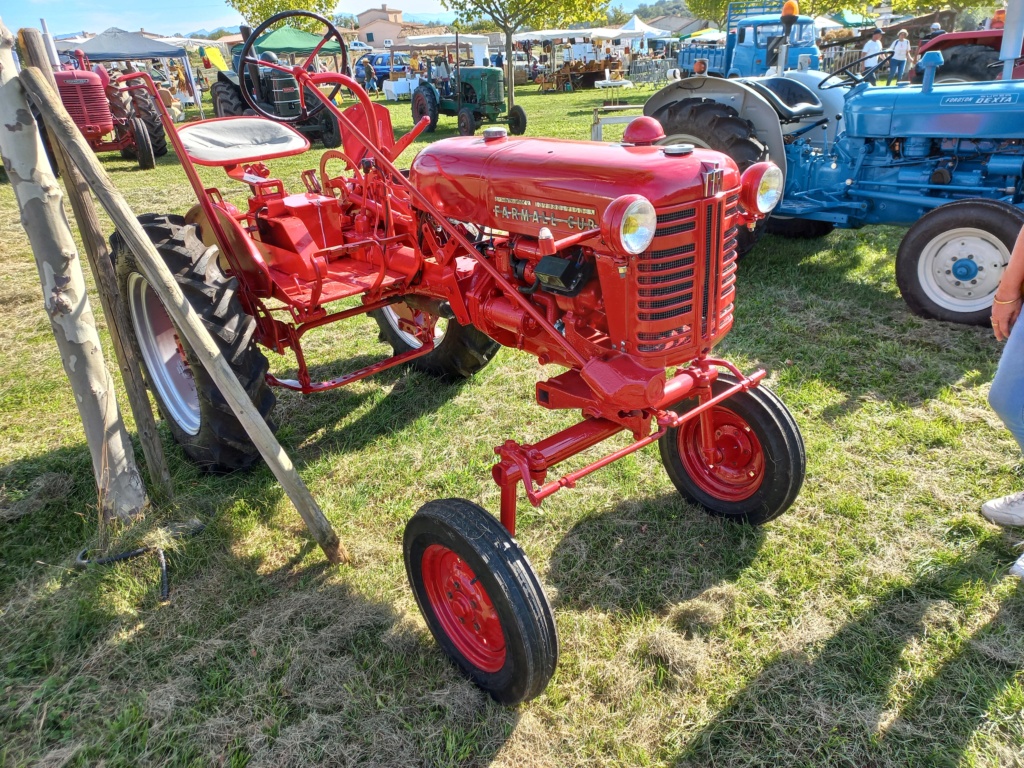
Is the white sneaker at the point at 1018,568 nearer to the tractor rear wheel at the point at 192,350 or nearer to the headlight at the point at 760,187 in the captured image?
the headlight at the point at 760,187

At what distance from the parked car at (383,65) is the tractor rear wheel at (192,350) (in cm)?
2501

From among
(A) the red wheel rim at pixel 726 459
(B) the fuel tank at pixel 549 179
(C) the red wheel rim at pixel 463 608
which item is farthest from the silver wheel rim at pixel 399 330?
(C) the red wheel rim at pixel 463 608

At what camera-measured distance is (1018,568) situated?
247 cm

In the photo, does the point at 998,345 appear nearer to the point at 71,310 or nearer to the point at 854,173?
the point at 854,173

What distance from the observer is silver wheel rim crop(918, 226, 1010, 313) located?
4238mm

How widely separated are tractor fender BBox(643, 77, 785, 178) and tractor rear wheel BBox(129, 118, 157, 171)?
9459 millimetres

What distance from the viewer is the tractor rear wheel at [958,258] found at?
415 centimetres

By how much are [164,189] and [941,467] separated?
10.3m

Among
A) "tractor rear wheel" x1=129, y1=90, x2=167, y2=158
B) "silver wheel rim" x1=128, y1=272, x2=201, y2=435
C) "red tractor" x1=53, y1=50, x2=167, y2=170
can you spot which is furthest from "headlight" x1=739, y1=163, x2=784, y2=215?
"tractor rear wheel" x1=129, y1=90, x2=167, y2=158

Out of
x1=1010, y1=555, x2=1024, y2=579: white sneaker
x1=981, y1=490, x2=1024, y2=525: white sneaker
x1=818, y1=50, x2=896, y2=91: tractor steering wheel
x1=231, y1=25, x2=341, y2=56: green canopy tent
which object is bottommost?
x1=1010, y1=555, x2=1024, y2=579: white sneaker

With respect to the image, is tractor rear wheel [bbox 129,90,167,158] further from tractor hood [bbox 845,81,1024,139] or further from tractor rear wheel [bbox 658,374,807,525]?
tractor rear wheel [bbox 658,374,807,525]

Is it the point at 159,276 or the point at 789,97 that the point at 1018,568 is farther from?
the point at 789,97

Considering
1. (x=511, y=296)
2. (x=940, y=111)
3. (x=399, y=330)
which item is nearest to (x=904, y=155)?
(x=940, y=111)

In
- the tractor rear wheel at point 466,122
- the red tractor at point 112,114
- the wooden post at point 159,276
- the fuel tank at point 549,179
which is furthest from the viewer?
the tractor rear wheel at point 466,122
